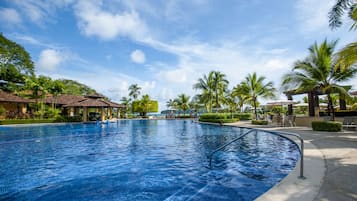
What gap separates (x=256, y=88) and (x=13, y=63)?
39152 mm

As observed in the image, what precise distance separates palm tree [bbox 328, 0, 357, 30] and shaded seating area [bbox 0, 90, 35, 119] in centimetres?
3407

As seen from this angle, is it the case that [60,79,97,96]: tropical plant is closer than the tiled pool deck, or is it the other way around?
the tiled pool deck

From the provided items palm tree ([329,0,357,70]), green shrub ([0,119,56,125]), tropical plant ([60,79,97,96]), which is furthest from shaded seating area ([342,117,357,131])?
tropical plant ([60,79,97,96])

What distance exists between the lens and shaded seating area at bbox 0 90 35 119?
79.5 ft

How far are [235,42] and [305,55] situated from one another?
4.69 metres

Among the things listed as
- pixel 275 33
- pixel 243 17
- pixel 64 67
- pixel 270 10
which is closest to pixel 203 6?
pixel 243 17

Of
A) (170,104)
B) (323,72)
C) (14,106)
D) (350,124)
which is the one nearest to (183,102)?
(170,104)

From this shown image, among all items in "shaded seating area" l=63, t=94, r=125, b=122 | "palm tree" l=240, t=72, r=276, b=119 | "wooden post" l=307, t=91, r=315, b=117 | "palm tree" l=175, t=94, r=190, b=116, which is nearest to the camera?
"wooden post" l=307, t=91, r=315, b=117

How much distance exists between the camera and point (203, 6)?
9719 millimetres

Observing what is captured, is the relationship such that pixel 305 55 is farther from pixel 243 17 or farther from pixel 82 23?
pixel 82 23

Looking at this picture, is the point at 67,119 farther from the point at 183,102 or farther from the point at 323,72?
the point at 323,72

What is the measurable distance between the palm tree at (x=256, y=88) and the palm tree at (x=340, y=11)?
12026mm

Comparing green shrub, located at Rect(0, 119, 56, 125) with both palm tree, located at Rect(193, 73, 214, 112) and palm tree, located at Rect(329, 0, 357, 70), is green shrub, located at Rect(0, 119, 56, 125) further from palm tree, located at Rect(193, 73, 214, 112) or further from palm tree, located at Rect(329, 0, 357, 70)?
palm tree, located at Rect(329, 0, 357, 70)

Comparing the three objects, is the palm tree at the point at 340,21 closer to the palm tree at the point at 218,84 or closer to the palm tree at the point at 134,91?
the palm tree at the point at 218,84
